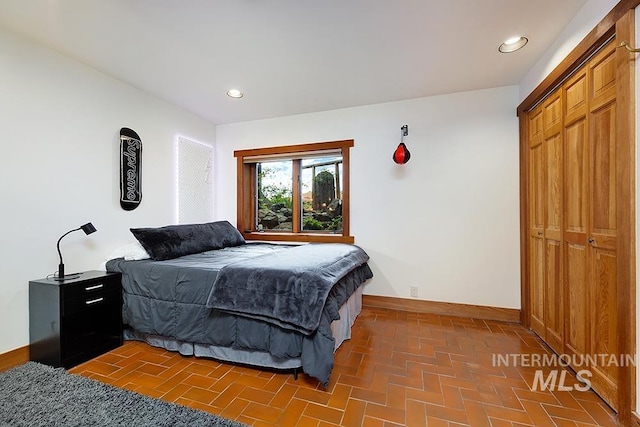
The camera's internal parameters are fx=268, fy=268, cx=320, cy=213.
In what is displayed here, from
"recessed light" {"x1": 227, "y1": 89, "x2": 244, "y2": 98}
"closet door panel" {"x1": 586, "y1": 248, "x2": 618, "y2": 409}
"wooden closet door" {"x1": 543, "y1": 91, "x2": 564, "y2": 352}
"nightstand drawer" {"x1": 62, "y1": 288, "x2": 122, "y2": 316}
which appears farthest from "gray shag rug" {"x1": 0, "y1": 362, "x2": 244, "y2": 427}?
"recessed light" {"x1": 227, "y1": 89, "x2": 244, "y2": 98}

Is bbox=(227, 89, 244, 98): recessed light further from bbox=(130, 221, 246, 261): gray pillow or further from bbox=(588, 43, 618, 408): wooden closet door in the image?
bbox=(588, 43, 618, 408): wooden closet door

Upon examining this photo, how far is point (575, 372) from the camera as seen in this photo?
5.93ft

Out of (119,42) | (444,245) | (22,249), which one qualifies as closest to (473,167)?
(444,245)

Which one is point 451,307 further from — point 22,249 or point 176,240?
point 22,249

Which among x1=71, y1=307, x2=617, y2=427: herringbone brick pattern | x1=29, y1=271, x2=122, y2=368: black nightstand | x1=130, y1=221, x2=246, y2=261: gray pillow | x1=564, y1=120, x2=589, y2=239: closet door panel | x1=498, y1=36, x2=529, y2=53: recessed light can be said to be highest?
x1=498, y1=36, x2=529, y2=53: recessed light

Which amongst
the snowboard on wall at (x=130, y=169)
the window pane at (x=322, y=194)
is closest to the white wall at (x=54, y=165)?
the snowboard on wall at (x=130, y=169)

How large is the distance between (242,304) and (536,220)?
2.65m

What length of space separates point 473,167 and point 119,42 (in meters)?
3.42

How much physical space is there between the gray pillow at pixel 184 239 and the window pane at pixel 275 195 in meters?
0.58

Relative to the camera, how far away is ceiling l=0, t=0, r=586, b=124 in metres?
1.73

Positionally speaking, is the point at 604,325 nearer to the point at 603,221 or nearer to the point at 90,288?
the point at 603,221

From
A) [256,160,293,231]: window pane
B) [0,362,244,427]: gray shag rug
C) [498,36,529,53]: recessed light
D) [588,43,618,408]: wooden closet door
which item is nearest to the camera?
[0,362,244,427]: gray shag rug

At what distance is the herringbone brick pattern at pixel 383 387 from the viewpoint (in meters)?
1.45

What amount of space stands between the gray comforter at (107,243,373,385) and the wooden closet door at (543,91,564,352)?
1579 millimetres
